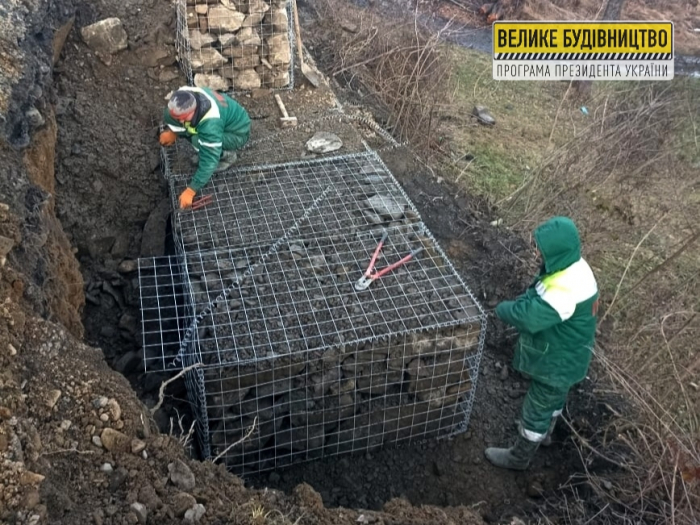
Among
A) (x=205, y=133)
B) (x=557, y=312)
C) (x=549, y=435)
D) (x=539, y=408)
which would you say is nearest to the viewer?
(x=557, y=312)

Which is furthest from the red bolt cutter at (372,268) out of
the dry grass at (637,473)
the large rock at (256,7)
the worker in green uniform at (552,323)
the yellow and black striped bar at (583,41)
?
the yellow and black striped bar at (583,41)

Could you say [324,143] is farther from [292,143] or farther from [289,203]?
[289,203]

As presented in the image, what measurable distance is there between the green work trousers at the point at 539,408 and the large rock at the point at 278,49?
15.7ft

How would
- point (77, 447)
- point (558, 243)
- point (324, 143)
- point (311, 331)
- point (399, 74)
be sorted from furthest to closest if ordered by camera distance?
point (399, 74), point (324, 143), point (311, 331), point (558, 243), point (77, 447)

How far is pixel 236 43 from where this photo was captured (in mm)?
7105

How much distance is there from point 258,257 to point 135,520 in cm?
248

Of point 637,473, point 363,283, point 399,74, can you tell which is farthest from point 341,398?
point 399,74

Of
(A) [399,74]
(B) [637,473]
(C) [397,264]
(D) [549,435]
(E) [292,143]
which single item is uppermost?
(C) [397,264]

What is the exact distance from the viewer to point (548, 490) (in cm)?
466

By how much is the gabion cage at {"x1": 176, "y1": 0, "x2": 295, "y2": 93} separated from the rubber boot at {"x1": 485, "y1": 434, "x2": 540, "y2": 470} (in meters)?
4.85

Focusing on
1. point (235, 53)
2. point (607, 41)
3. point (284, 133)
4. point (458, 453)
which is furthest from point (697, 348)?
point (607, 41)

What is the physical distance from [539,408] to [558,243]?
1.28 meters

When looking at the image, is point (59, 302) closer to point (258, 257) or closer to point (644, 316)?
point (258, 257)

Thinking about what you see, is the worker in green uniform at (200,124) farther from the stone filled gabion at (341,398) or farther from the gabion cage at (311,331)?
the stone filled gabion at (341,398)
